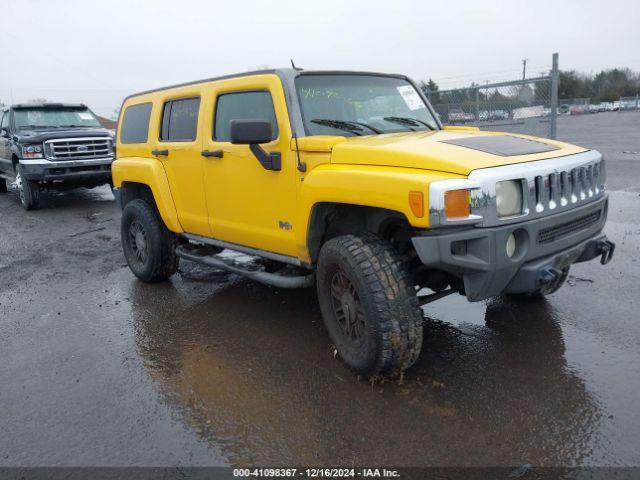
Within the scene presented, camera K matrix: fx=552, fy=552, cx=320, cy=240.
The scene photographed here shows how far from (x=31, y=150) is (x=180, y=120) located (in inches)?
282

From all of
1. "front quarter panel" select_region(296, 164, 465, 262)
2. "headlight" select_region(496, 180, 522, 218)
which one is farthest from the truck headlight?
"headlight" select_region(496, 180, 522, 218)

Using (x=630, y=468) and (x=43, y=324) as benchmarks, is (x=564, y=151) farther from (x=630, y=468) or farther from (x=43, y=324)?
(x=43, y=324)

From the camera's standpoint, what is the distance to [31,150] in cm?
1079

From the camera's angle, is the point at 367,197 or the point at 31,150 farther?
the point at 31,150

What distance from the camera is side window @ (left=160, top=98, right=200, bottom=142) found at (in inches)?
193

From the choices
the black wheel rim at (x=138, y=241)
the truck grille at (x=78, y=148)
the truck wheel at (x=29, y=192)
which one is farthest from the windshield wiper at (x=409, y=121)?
the truck wheel at (x=29, y=192)

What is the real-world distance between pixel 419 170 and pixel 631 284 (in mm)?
3060

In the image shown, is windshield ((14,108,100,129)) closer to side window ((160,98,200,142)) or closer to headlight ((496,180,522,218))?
side window ((160,98,200,142))

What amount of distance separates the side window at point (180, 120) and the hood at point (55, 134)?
265 inches

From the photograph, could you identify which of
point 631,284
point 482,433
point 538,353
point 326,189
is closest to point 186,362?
point 326,189

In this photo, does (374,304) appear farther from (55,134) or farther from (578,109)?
(578,109)

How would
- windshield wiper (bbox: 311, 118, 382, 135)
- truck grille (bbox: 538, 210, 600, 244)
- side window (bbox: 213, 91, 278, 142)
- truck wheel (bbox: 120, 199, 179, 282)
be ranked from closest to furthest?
truck grille (bbox: 538, 210, 600, 244), windshield wiper (bbox: 311, 118, 382, 135), side window (bbox: 213, 91, 278, 142), truck wheel (bbox: 120, 199, 179, 282)

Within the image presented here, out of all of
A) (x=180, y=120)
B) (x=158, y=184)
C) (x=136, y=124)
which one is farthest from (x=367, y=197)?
(x=136, y=124)

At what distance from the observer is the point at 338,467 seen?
108 inches
